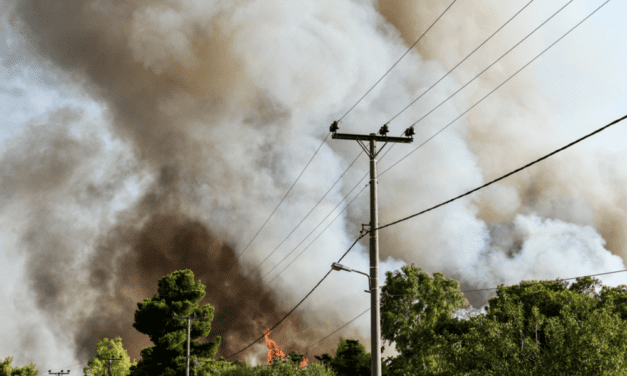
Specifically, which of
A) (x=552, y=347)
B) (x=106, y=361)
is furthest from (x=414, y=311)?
(x=106, y=361)

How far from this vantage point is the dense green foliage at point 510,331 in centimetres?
2125

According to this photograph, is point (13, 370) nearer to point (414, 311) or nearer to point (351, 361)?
point (351, 361)

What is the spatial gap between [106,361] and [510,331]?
73.6 meters

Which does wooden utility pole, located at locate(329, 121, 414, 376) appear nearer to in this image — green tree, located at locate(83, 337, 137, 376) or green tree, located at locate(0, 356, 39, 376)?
green tree, located at locate(83, 337, 137, 376)

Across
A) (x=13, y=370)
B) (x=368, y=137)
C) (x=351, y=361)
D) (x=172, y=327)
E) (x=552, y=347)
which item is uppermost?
(x=13, y=370)

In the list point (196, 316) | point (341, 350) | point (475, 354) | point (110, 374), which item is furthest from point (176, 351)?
point (475, 354)

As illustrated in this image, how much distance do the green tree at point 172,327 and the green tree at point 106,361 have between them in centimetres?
2836

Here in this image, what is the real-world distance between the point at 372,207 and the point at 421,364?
100ft

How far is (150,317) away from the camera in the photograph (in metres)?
53.0

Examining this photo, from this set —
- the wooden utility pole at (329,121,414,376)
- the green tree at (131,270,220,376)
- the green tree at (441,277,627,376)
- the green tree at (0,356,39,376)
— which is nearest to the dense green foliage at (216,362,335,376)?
the green tree at (441,277,627,376)

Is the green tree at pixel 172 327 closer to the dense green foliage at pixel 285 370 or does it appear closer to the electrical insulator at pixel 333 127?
the dense green foliage at pixel 285 370

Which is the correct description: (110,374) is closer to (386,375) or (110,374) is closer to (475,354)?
(386,375)

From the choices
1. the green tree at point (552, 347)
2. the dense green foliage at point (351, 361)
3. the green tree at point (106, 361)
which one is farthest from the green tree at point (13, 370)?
the green tree at point (552, 347)

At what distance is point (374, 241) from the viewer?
1781 cm
